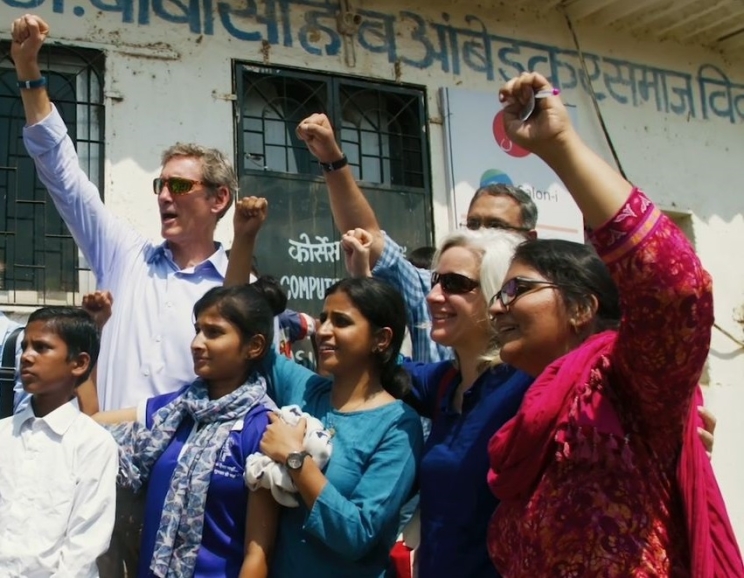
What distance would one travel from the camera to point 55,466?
2691mm

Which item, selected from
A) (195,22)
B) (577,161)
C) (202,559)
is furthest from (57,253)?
(577,161)

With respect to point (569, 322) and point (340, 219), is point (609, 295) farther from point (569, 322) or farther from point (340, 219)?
point (340, 219)

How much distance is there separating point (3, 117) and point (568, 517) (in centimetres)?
428

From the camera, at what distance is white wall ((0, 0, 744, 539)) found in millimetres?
5238

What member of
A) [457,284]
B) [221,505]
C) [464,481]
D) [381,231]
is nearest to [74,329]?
[221,505]

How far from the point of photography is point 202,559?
2.63 meters

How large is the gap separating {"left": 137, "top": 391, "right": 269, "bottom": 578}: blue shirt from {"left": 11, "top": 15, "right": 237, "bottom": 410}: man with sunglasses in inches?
16.3

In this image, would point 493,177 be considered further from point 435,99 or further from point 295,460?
point 295,460

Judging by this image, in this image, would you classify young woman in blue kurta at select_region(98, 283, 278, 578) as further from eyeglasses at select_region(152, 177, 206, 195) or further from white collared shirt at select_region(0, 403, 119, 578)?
eyeglasses at select_region(152, 177, 206, 195)

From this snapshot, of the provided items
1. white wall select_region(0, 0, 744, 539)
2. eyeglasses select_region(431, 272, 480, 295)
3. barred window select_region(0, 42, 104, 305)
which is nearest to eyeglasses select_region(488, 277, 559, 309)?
eyeglasses select_region(431, 272, 480, 295)

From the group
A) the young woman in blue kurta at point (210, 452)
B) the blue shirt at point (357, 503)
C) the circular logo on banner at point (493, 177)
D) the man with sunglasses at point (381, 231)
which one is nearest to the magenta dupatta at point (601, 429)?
the blue shirt at point (357, 503)

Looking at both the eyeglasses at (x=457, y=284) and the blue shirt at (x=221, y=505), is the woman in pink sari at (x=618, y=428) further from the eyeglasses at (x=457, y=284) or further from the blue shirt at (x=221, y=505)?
the blue shirt at (x=221, y=505)

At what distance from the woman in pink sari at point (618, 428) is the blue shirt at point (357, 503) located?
0.55 m

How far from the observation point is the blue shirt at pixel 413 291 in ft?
10.2
